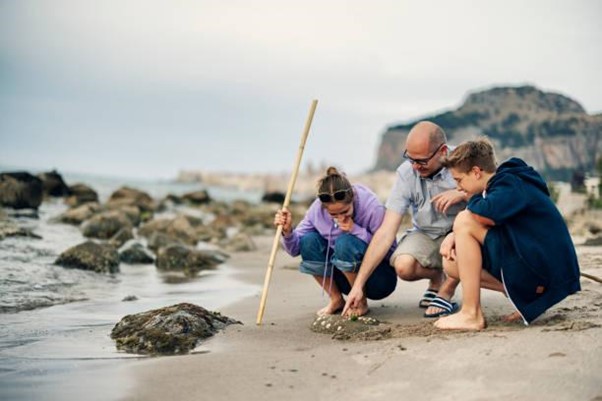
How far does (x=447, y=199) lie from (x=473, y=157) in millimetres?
657

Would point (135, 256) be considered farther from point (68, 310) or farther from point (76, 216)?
point (76, 216)

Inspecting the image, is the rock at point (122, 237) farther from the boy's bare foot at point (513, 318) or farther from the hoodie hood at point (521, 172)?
the hoodie hood at point (521, 172)

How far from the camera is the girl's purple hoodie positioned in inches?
192

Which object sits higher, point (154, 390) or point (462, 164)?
point (462, 164)

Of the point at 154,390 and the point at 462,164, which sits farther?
the point at 462,164

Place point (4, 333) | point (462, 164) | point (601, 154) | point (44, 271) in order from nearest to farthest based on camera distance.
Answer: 1. point (462, 164)
2. point (4, 333)
3. point (44, 271)
4. point (601, 154)

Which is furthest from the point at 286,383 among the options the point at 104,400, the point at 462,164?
the point at 462,164

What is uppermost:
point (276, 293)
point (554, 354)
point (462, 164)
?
point (462, 164)

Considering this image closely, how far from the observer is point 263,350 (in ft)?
13.3

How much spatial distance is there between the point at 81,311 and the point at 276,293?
1.78 meters

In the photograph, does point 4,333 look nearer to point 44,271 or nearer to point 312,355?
point 312,355

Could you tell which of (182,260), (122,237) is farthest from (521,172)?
(122,237)

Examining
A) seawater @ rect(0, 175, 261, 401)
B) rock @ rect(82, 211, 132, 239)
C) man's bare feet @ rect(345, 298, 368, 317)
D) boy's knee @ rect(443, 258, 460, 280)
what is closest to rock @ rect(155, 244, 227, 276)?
seawater @ rect(0, 175, 261, 401)

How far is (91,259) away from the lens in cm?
830
